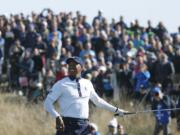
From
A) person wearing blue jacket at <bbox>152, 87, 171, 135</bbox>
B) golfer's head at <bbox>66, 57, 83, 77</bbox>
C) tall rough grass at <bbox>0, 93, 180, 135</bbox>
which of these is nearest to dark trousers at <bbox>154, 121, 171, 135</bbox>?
person wearing blue jacket at <bbox>152, 87, 171, 135</bbox>

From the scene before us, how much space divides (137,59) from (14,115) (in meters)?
4.41

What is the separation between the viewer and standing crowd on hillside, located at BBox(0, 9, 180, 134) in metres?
21.6

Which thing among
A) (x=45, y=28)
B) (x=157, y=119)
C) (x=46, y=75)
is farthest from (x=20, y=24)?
(x=157, y=119)

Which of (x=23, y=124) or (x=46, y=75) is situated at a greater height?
(x=46, y=75)

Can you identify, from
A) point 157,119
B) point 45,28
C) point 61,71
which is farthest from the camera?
point 45,28

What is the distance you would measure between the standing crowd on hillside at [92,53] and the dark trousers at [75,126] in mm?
8495

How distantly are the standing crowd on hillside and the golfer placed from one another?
28.4 ft

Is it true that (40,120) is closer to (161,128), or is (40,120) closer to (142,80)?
(142,80)

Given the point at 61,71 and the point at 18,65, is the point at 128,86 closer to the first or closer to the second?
the point at 61,71

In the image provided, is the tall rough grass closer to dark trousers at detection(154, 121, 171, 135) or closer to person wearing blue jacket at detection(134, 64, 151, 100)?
person wearing blue jacket at detection(134, 64, 151, 100)

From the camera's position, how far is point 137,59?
2141 centimetres

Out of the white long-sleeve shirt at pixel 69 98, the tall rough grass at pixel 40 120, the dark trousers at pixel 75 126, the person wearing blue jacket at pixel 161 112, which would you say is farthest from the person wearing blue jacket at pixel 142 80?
the white long-sleeve shirt at pixel 69 98

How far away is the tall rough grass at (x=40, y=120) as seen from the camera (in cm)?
2218

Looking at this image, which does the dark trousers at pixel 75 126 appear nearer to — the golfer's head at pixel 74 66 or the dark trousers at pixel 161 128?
the golfer's head at pixel 74 66
